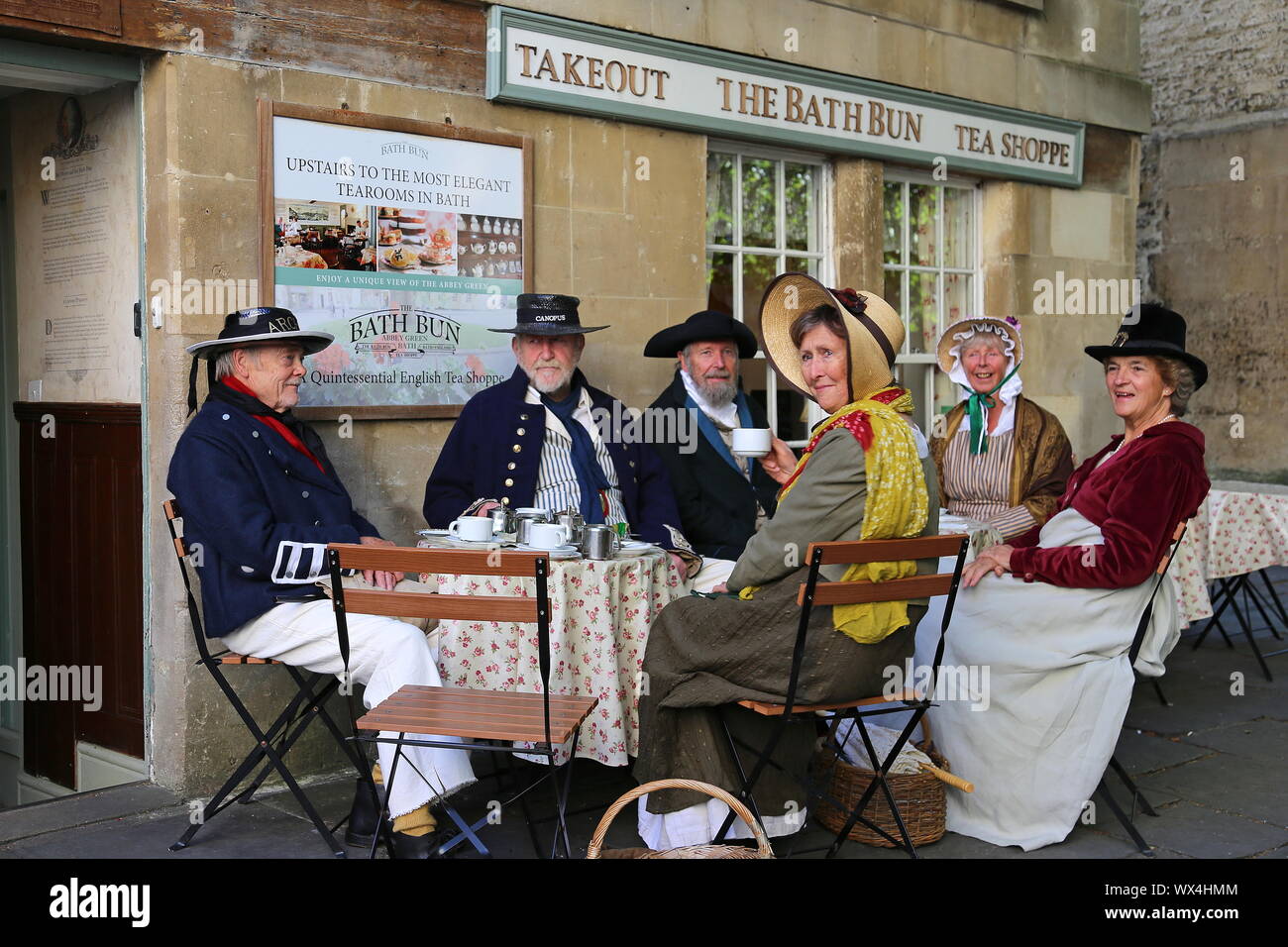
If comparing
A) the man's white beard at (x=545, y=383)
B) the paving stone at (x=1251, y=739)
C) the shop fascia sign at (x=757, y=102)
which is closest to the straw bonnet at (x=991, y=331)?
the shop fascia sign at (x=757, y=102)

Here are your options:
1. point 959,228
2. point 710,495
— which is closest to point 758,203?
point 959,228

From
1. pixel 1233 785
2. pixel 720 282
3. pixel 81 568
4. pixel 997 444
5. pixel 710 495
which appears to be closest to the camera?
pixel 1233 785

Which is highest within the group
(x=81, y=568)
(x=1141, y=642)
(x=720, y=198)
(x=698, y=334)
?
A: (x=720, y=198)

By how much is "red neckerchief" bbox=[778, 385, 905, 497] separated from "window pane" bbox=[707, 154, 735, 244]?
302cm

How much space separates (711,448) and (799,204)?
2.36 metres

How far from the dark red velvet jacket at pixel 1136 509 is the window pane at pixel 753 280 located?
9.93 ft

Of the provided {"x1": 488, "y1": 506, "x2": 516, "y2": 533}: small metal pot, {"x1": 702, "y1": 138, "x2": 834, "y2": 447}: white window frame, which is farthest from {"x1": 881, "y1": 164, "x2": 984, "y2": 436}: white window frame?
{"x1": 488, "y1": 506, "x2": 516, "y2": 533}: small metal pot

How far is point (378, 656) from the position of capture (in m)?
4.20

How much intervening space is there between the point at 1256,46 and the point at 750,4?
7.44 m

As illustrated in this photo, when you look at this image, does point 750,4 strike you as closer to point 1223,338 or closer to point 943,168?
point 943,168

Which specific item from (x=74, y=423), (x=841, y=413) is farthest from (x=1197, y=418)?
(x=74, y=423)

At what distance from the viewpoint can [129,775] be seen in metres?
5.25

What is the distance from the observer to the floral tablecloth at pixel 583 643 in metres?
4.29

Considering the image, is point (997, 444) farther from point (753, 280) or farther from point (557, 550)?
point (557, 550)
